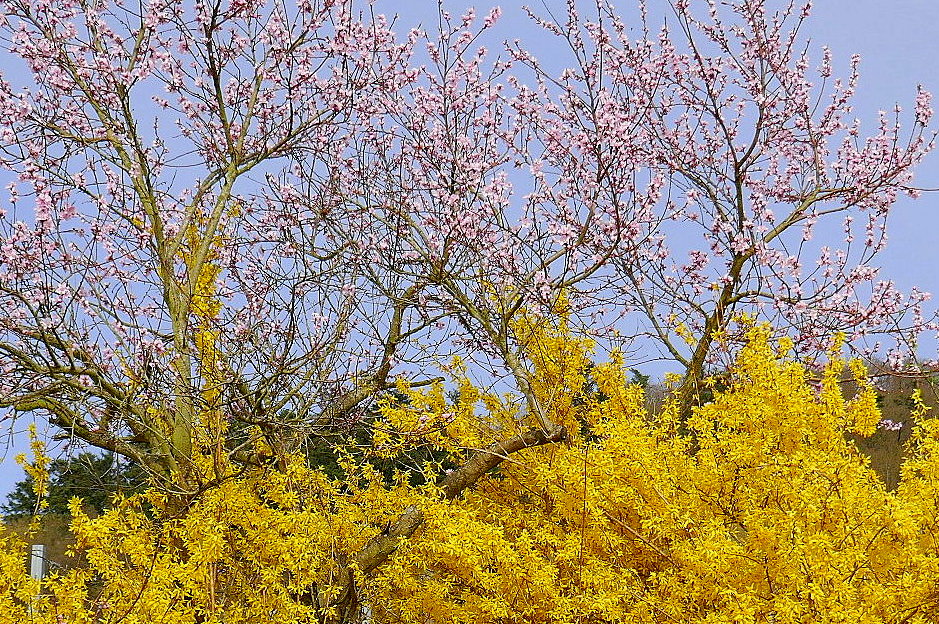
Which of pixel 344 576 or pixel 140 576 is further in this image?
pixel 344 576

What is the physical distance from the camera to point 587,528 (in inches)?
207

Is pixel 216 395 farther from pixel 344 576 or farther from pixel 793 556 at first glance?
pixel 793 556

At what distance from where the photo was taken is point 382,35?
22.9 ft

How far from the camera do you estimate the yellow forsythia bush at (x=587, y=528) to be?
4430mm

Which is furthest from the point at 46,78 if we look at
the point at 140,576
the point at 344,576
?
the point at 344,576

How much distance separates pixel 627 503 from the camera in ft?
16.9

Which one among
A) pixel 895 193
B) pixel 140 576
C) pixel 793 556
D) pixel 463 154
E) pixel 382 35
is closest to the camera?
pixel 793 556

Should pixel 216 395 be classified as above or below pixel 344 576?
above

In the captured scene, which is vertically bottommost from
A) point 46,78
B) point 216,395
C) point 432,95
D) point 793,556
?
point 793,556

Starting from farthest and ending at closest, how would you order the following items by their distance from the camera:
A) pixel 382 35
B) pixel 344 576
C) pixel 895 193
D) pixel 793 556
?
pixel 895 193, pixel 382 35, pixel 344 576, pixel 793 556

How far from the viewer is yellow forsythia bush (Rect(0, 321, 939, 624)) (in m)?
4.43

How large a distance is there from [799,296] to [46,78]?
18.7ft

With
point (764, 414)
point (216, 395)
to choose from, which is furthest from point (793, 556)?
point (216, 395)

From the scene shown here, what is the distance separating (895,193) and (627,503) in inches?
169
